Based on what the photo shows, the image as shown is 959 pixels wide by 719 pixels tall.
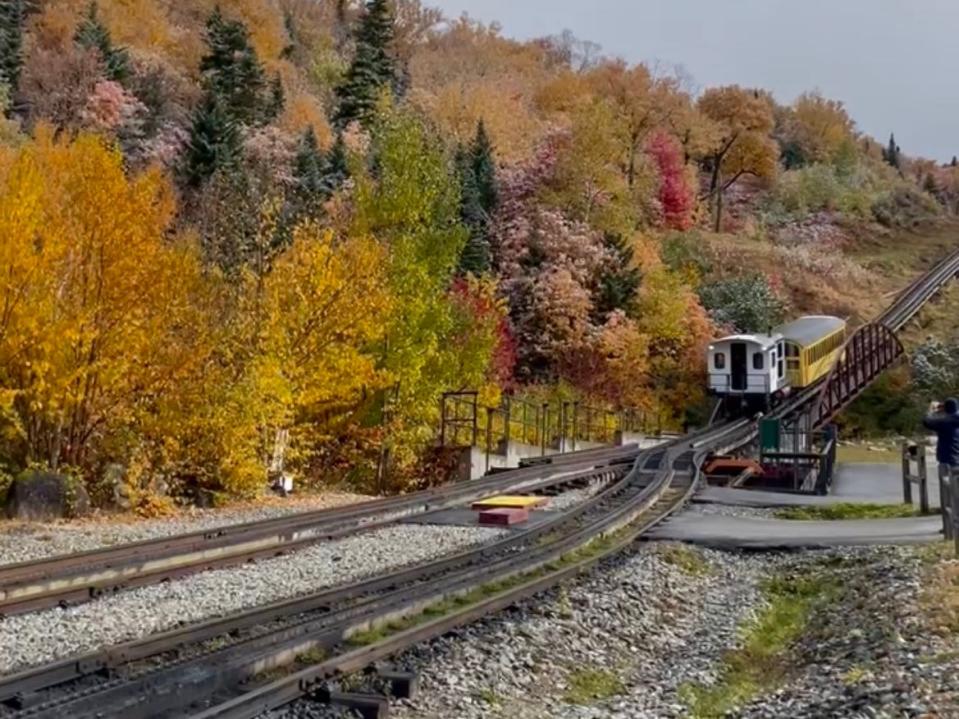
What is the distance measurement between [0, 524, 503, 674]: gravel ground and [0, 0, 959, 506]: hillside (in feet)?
20.1

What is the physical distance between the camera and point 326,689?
6832 millimetres

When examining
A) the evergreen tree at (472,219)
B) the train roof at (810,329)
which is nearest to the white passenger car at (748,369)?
the train roof at (810,329)

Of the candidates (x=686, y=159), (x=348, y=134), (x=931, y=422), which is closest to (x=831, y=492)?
(x=931, y=422)

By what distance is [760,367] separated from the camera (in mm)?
41250

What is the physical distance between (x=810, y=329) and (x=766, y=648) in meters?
39.6

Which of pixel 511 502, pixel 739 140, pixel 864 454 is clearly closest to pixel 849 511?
pixel 511 502

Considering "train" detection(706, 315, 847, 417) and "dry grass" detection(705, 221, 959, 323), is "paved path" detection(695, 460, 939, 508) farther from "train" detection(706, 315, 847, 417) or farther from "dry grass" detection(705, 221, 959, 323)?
"dry grass" detection(705, 221, 959, 323)

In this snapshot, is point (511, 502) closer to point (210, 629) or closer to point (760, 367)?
point (210, 629)

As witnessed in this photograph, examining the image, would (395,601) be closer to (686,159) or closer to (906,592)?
(906,592)

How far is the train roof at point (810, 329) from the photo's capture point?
147 ft

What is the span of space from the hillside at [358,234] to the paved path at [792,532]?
892 centimetres

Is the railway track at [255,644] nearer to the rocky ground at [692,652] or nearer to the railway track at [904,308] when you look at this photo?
the rocky ground at [692,652]

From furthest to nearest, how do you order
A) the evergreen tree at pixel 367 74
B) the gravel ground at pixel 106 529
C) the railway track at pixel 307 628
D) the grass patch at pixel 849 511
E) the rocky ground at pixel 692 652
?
the evergreen tree at pixel 367 74
the grass patch at pixel 849 511
the gravel ground at pixel 106 529
the rocky ground at pixel 692 652
the railway track at pixel 307 628

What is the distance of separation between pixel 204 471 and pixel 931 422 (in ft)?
43.3
